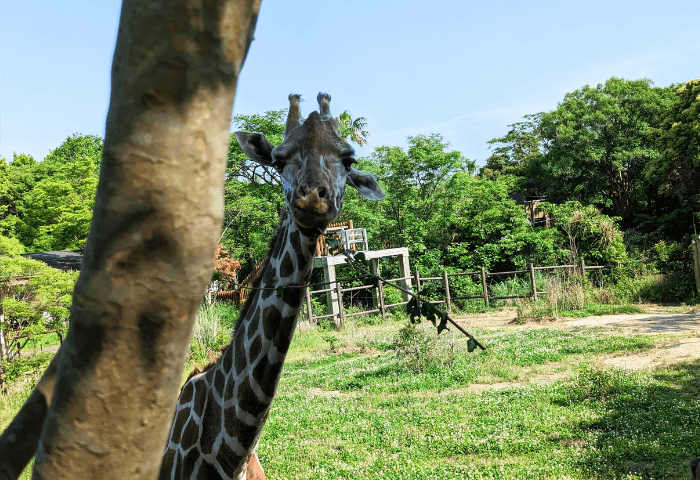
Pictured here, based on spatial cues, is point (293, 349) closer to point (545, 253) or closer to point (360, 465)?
point (360, 465)

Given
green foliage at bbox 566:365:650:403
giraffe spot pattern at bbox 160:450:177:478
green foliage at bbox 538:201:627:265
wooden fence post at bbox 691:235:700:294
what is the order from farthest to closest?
green foliage at bbox 538:201:627:265 → wooden fence post at bbox 691:235:700:294 → green foliage at bbox 566:365:650:403 → giraffe spot pattern at bbox 160:450:177:478

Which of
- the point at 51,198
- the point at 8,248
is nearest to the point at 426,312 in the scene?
the point at 8,248

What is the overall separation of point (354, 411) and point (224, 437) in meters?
5.49

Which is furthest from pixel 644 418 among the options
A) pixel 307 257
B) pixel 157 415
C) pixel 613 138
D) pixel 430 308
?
pixel 613 138

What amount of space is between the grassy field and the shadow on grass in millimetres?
18

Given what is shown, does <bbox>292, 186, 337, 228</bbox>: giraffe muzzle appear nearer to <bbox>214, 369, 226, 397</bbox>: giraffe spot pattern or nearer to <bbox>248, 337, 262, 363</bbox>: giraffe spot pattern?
<bbox>248, 337, 262, 363</bbox>: giraffe spot pattern

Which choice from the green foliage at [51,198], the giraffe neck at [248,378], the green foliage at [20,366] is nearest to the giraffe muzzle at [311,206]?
the giraffe neck at [248,378]

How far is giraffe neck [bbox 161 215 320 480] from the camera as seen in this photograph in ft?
8.50

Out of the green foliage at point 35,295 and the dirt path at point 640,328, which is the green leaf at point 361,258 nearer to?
the dirt path at point 640,328

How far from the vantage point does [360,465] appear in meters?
5.74

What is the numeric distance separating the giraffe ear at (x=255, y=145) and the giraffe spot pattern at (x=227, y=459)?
1.60m

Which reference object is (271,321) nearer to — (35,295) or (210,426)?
(210,426)

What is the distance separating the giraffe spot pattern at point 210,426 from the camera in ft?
8.98

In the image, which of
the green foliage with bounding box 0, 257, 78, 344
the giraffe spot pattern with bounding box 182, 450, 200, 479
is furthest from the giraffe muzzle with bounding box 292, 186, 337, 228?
the green foliage with bounding box 0, 257, 78, 344
